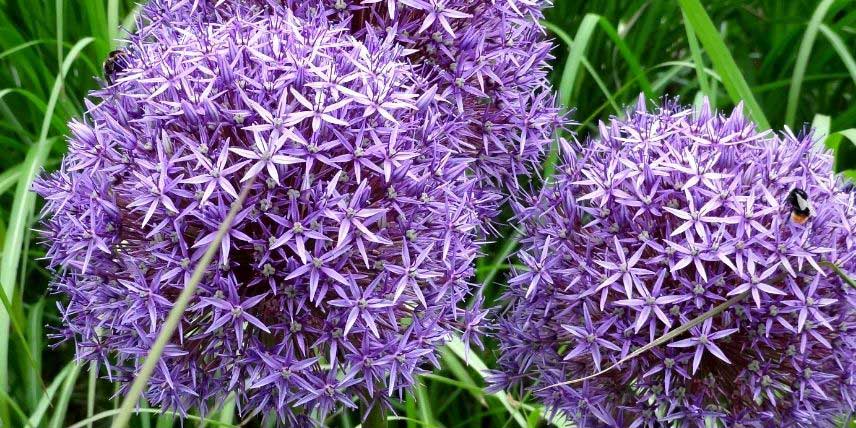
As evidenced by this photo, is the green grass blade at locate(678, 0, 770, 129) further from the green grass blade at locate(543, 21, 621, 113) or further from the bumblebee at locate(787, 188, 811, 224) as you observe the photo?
the bumblebee at locate(787, 188, 811, 224)

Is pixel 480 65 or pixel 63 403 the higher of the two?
pixel 480 65

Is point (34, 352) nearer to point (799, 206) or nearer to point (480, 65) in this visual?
point (480, 65)

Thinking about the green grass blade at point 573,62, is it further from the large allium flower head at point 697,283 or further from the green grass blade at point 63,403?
the green grass blade at point 63,403

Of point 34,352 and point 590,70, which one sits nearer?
point 34,352

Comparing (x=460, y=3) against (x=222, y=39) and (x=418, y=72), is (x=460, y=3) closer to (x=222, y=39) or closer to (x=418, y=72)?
(x=418, y=72)

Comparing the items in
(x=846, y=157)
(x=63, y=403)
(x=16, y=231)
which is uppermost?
(x=16, y=231)

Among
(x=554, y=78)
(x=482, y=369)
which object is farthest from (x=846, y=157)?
(x=482, y=369)

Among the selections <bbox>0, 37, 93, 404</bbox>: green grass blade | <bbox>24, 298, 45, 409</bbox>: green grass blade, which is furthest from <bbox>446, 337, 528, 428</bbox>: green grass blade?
<bbox>24, 298, 45, 409</bbox>: green grass blade

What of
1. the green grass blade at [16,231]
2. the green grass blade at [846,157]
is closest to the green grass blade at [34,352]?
the green grass blade at [16,231]

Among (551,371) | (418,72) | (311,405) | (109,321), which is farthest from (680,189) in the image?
(109,321)
